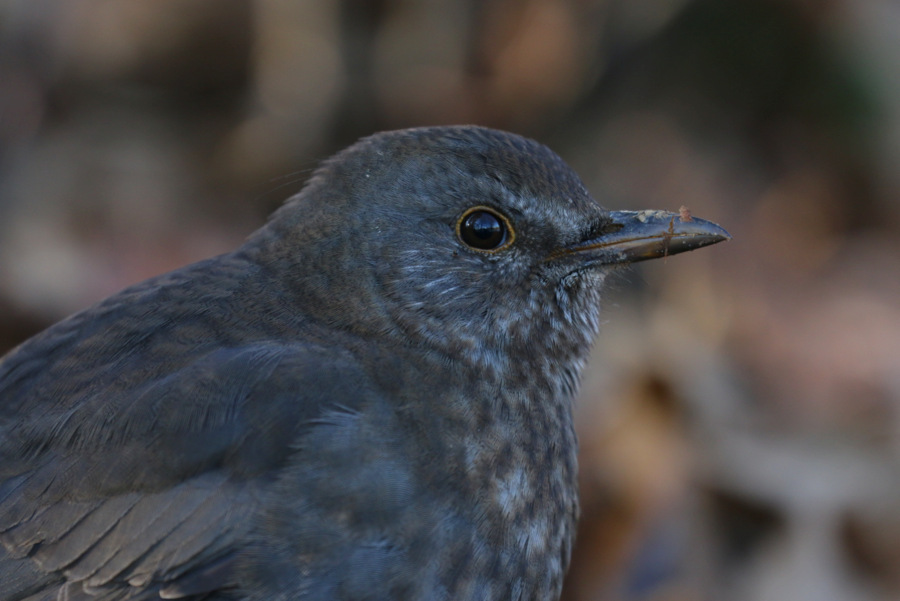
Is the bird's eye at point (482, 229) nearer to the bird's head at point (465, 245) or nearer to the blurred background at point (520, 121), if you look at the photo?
the bird's head at point (465, 245)

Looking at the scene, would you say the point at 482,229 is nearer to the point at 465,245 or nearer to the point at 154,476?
the point at 465,245

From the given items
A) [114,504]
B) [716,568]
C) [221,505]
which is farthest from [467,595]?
[716,568]

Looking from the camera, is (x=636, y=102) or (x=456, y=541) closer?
(x=456, y=541)

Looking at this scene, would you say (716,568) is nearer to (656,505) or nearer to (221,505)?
(656,505)

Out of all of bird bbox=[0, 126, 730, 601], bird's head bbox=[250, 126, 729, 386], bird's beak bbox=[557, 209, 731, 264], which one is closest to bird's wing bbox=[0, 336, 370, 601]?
bird bbox=[0, 126, 730, 601]

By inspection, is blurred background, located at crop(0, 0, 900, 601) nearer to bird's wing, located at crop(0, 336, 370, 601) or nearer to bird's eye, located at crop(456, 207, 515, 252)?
bird's eye, located at crop(456, 207, 515, 252)

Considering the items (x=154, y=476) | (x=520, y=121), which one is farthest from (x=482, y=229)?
(x=520, y=121)

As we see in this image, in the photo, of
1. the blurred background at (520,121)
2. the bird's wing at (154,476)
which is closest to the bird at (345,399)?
the bird's wing at (154,476)
